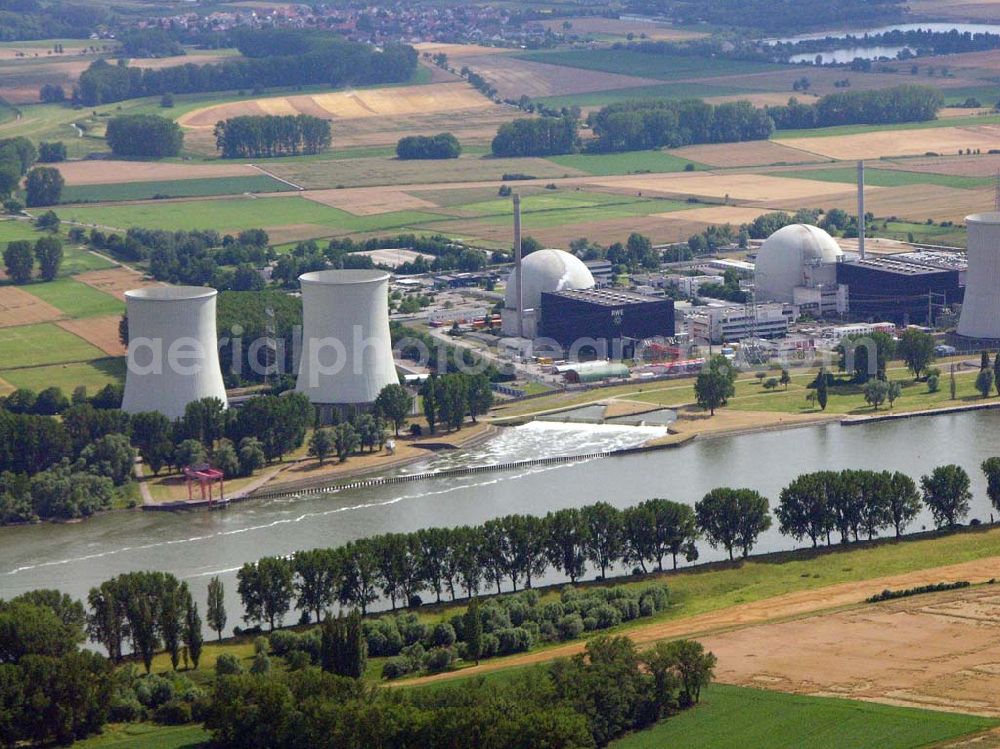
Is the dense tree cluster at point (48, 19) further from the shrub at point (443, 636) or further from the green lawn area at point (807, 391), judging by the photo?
the shrub at point (443, 636)

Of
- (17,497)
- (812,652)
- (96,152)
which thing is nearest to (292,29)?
(96,152)

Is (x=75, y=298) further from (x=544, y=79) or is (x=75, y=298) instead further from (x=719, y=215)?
(x=544, y=79)

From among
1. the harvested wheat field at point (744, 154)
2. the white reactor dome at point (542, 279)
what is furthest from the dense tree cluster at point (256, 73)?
the white reactor dome at point (542, 279)

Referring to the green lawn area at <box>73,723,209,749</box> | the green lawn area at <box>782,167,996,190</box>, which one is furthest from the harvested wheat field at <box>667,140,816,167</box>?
the green lawn area at <box>73,723,209,749</box>

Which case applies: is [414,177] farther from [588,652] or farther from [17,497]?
[588,652]

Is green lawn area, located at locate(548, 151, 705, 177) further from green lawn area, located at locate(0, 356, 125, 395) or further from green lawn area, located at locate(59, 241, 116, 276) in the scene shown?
green lawn area, located at locate(0, 356, 125, 395)
